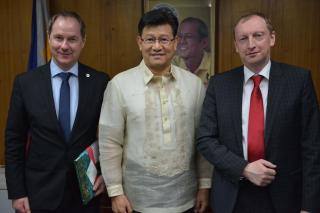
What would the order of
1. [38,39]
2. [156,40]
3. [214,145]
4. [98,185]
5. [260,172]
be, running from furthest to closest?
1. [38,39]
2. [98,185]
3. [156,40]
4. [214,145]
5. [260,172]

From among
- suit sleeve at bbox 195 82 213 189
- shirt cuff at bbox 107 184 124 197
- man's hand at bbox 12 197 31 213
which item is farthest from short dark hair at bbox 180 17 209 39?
man's hand at bbox 12 197 31 213

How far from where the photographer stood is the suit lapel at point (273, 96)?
5.24ft

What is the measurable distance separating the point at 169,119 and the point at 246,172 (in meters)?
0.44

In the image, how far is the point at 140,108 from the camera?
180cm

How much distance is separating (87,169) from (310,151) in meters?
1.01

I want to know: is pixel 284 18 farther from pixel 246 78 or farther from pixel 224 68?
pixel 246 78

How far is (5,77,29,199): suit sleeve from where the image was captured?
1.83 metres

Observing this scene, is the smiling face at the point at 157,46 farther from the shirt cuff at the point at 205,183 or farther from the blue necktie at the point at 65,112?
the shirt cuff at the point at 205,183

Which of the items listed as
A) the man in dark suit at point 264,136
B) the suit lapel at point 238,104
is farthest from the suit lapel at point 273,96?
the suit lapel at point 238,104

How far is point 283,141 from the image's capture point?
1.60 meters

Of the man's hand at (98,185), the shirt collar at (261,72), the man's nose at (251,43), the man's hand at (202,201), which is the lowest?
the man's hand at (202,201)

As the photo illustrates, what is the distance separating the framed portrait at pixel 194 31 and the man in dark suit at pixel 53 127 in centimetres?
109

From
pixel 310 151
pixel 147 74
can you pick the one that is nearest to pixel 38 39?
pixel 147 74

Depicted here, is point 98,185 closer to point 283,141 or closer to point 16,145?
point 16,145
